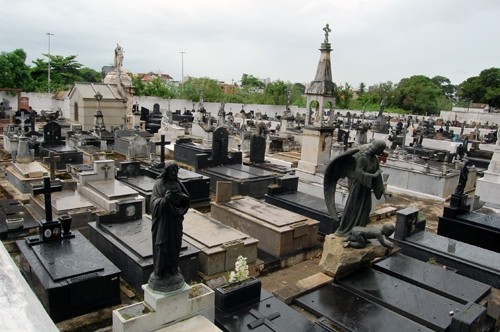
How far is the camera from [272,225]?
8609mm

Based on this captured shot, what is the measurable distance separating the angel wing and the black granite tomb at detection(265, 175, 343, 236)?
2.89 metres

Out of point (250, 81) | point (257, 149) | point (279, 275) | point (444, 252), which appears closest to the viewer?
point (444, 252)

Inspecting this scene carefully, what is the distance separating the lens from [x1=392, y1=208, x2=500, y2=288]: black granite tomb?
7.24 metres

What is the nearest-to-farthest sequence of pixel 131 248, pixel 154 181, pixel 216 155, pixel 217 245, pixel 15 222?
pixel 131 248, pixel 217 245, pixel 15 222, pixel 154 181, pixel 216 155

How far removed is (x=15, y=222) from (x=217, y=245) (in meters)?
4.34

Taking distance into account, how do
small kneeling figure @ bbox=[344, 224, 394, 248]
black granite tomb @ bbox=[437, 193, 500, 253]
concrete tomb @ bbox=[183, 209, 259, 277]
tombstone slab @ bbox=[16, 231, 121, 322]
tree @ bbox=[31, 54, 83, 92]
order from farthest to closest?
tree @ bbox=[31, 54, 83, 92]
black granite tomb @ bbox=[437, 193, 500, 253]
concrete tomb @ bbox=[183, 209, 259, 277]
small kneeling figure @ bbox=[344, 224, 394, 248]
tombstone slab @ bbox=[16, 231, 121, 322]

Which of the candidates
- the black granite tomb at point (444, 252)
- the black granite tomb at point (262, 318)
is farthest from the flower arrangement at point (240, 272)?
the black granite tomb at point (444, 252)

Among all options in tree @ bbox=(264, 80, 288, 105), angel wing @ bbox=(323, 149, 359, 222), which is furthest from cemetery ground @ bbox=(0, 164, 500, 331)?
tree @ bbox=(264, 80, 288, 105)

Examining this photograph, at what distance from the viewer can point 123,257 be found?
7.13 m

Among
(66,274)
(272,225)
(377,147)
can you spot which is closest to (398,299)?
(377,147)

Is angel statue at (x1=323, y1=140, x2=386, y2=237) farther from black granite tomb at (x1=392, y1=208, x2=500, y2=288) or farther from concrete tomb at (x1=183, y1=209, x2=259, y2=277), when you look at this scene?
black granite tomb at (x1=392, y1=208, x2=500, y2=288)

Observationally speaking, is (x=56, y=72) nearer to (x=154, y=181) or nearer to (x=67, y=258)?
(x=154, y=181)

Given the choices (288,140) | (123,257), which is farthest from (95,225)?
(288,140)

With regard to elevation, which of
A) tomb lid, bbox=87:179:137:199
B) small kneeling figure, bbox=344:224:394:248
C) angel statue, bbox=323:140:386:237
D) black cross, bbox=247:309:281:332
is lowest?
black cross, bbox=247:309:281:332
